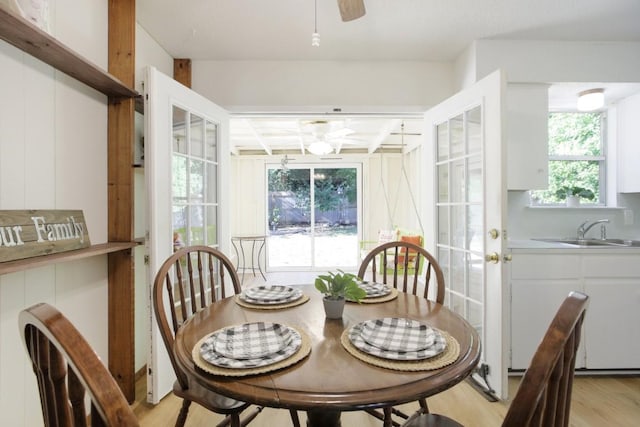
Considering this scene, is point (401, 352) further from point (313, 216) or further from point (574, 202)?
point (313, 216)

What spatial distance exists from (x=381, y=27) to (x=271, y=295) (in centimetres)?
191

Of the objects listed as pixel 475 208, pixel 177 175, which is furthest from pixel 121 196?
pixel 475 208

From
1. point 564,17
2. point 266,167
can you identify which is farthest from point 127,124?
point 266,167

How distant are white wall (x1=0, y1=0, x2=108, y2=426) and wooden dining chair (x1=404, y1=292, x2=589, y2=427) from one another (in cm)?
178

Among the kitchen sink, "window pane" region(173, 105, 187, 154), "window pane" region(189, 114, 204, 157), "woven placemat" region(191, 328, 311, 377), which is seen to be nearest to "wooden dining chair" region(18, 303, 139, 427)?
"woven placemat" region(191, 328, 311, 377)

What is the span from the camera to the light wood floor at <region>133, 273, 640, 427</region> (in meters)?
1.75

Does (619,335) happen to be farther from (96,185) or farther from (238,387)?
(96,185)

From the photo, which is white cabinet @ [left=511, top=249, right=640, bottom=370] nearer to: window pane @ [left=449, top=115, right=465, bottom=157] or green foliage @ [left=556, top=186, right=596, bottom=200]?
green foliage @ [left=556, top=186, right=596, bottom=200]

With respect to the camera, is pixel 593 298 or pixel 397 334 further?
pixel 593 298

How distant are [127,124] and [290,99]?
1259mm

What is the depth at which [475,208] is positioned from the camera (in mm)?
2111

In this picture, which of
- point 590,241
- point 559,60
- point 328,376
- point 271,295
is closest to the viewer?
point 328,376

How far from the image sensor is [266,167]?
6195 mm

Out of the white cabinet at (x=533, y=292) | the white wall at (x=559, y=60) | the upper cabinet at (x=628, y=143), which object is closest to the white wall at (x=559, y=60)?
the white wall at (x=559, y=60)
